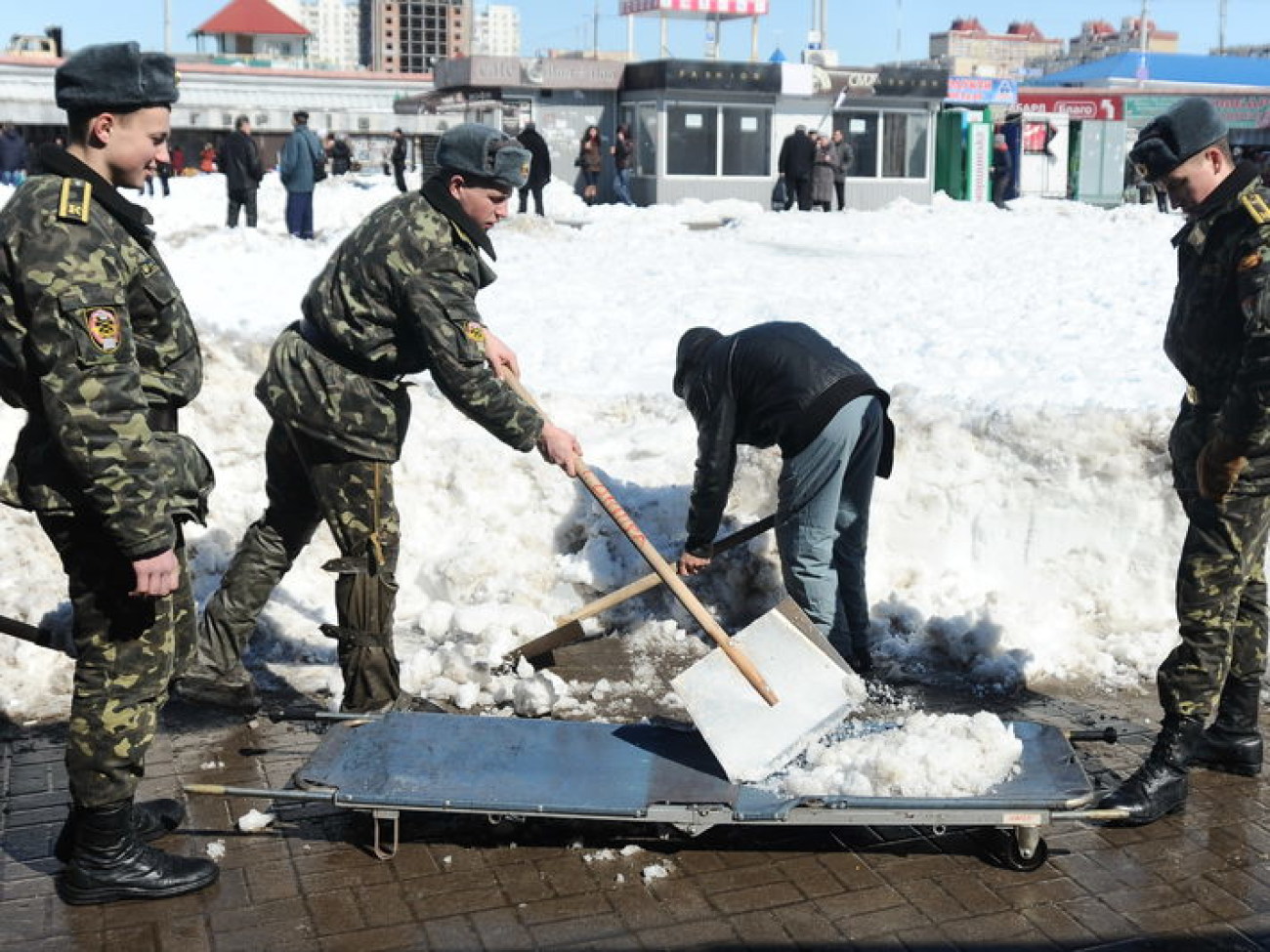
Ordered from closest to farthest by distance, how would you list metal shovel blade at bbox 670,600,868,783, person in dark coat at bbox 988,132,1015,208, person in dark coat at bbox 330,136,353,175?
1. metal shovel blade at bbox 670,600,868,783
2. person in dark coat at bbox 988,132,1015,208
3. person in dark coat at bbox 330,136,353,175

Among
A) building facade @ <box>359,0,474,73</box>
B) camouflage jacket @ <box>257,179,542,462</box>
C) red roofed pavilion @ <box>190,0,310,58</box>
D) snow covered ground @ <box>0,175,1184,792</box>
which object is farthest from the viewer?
building facade @ <box>359,0,474,73</box>

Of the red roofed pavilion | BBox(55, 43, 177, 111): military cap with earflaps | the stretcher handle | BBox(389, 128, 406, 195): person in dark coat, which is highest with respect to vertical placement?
the red roofed pavilion

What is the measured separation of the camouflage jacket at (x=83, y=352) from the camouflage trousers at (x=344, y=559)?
3.32ft

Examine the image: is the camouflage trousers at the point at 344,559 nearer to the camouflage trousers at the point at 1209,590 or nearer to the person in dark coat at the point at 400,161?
the camouflage trousers at the point at 1209,590

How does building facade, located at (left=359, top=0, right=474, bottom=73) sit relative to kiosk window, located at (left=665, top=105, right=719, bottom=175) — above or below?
above

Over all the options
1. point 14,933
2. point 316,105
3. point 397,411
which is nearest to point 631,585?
point 397,411

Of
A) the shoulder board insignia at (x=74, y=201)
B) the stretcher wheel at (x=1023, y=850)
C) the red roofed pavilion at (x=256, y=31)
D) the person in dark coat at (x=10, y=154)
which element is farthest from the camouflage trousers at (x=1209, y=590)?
the red roofed pavilion at (x=256, y=31)

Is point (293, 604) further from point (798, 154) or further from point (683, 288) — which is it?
point (798, 154)

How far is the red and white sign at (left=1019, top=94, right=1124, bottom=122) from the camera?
100 ft

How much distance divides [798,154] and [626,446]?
1569 cm

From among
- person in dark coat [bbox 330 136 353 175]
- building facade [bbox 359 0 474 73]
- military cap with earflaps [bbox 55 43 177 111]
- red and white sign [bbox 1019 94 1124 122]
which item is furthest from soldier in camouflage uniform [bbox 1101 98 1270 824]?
building facade [bbox 359 0 474 73]

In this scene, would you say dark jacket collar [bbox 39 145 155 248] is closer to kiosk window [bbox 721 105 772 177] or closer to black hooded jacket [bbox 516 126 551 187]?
black hooded jacket [bbox 516 126 551 187]

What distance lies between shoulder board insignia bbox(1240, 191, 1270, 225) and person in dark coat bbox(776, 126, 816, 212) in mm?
18172

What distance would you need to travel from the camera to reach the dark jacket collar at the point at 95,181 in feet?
10.9
